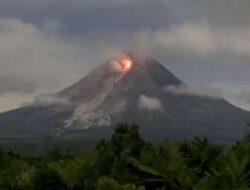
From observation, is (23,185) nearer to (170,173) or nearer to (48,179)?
(48,179)

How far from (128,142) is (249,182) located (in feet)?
18.7

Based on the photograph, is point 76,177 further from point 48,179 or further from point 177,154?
point 177,154

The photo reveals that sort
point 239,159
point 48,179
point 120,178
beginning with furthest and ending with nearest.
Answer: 1. point 48,179
2. point 120,178
3. point 239,159

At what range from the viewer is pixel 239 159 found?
7.78 m

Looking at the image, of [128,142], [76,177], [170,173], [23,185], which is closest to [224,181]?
[170,173]

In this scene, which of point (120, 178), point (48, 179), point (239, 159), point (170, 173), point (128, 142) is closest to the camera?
point (239, 159)

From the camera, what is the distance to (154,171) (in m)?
8.39

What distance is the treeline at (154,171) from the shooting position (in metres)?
7.25

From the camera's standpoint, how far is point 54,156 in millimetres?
13172

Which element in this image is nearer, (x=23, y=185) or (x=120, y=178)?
(x=120, y=178)

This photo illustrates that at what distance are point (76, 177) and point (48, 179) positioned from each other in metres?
0.62

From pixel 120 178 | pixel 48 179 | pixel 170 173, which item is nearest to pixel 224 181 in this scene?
pixel 170 173

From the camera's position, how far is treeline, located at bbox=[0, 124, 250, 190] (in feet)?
23.8

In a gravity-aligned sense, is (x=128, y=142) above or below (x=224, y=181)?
above
